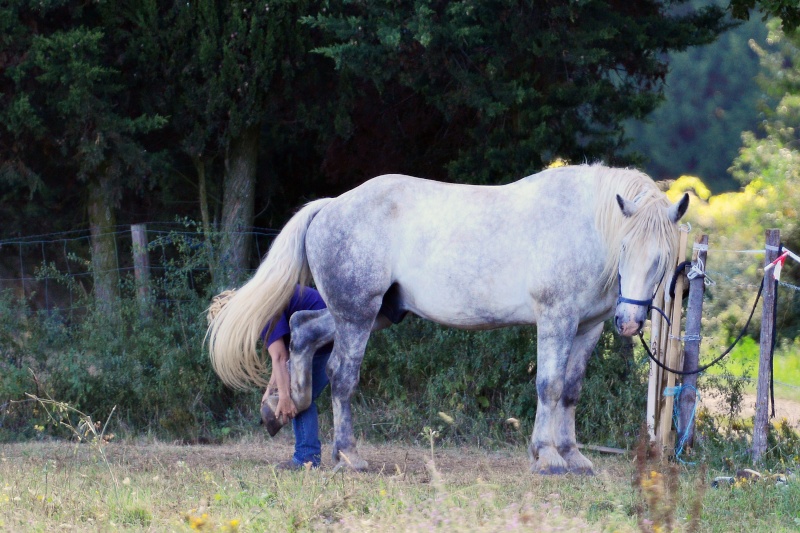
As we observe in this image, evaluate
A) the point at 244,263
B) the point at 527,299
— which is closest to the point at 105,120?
the point at 244,263

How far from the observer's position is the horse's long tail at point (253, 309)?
6145 millimetres

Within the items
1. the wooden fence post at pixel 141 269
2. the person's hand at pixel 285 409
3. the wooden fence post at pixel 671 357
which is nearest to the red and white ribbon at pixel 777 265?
the wooden fence post at pixel 671 357

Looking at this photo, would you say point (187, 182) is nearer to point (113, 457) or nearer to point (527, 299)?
point (113, 457)

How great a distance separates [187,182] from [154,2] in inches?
98.1

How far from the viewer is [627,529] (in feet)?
11.3

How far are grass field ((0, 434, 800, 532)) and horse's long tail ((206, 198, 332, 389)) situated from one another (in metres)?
0.69

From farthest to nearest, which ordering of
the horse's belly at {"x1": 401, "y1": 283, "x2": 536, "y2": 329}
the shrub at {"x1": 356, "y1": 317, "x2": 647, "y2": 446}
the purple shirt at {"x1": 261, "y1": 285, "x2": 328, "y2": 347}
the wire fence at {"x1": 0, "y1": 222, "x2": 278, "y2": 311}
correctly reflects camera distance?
the wire fence at {"x1": 0, "y1": 222, "x2": 278, "y2": 311}, the shrub at {"x1": 356, "y1": 317, "x2": 647, "y2": 446}, the purple shirt at {"x1": 261, "y1": 285, "x2": 328, "y2": 347}, the horse's belly at {"x1": 401, "y1": 283, "x2": 536, "y2": 329}

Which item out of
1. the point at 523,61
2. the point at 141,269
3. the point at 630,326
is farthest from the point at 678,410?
the point at 141,269

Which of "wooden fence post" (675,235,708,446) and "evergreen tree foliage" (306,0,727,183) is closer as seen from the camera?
"wooden fence post" (675,235,708,446)

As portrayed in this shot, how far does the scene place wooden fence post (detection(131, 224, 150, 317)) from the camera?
8781 mm

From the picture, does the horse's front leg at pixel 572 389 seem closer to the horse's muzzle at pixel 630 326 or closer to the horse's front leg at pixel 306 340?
the horse's muzzle at pixel 630 326

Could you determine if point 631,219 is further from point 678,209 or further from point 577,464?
point 577,464

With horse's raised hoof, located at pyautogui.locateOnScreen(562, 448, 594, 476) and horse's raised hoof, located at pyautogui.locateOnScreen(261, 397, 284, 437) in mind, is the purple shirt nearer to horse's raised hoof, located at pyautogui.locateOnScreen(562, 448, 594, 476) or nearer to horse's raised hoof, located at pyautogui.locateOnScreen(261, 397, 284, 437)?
horse's raised hoof, located at pyautogui.locateOnScreen(261, 397, 284, 437)

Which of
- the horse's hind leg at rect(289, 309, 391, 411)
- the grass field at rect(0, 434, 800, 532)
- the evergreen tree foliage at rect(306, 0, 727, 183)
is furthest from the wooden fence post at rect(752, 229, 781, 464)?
the evergreen tree foliage at rect(306, 0, 727, 183)
